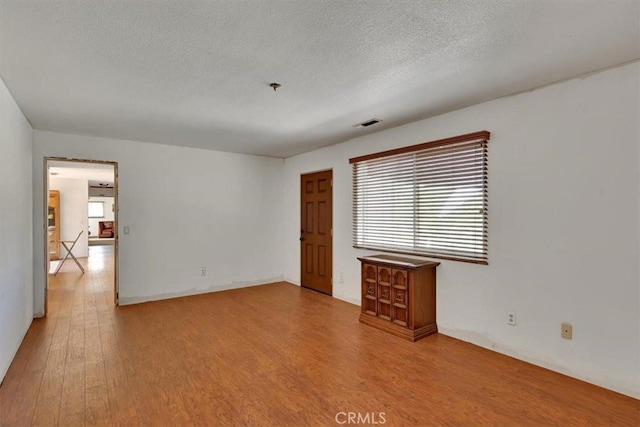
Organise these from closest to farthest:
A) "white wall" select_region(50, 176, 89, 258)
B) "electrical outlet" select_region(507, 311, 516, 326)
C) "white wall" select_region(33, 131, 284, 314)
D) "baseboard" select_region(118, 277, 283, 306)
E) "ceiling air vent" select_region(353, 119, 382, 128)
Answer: "electrical outlet" select_region(507, 311, 516, 326) < "ceiling air vent" select_region(353, 119, 382, 128) < "white wall" select_region(33, 131, 284, 314) < "baseboard" select_region(118, 277, 283, 306) < "white wall" select_region(50, 176, 89, 258)

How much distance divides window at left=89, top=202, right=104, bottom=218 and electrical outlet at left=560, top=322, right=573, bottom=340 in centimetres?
1740

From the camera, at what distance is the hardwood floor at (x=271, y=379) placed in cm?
206

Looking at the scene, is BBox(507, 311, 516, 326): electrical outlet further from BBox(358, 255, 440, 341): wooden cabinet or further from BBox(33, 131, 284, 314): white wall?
BBox(33, 131, 284, 314): white wall

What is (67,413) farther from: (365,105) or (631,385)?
(631,385)

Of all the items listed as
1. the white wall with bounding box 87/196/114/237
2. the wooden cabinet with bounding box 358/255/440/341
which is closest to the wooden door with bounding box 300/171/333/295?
the wooden cabinet with bounding box 358/255/440/341

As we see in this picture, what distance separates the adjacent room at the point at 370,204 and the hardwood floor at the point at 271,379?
0.07ft

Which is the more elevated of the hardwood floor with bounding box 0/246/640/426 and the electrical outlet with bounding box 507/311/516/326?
the electrical outlet with bounding box 507/311/516/326

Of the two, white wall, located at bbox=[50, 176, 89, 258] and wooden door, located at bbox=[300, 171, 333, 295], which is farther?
white wall, located at bbox=[50, 176, 89, 258]

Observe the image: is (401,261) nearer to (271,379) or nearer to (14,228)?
(271,379)

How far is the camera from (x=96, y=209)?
1489 cm

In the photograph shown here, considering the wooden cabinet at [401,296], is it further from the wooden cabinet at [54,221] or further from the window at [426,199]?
the wooden cabinet at [54,221]

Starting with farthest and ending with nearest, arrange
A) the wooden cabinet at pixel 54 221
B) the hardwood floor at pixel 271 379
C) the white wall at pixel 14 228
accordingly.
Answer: the wooden cabinet at pixel 54 221, the white wall at pixel 14 228, the hardwood floor at pixel 271 379

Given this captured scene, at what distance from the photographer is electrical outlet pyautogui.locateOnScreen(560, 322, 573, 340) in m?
2.54

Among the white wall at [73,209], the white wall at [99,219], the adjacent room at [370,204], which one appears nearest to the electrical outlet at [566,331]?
the adjacent room at [370,204]
